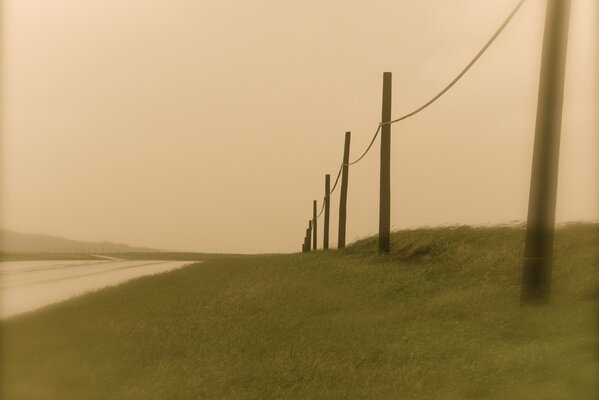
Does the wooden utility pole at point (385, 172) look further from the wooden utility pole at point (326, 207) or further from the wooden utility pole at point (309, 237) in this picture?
the wooden utility pole at point (309, 237)

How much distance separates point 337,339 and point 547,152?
3.91m

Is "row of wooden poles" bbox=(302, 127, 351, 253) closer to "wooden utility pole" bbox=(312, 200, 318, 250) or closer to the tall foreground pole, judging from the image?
"wooden utility pole" bbox=(312, 200, 318, 250)

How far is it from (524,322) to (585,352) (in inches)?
68.7

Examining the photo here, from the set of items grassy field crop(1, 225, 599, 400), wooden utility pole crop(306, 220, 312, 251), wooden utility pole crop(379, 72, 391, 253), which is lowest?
grassy field crop(1, 225, 599, 400)

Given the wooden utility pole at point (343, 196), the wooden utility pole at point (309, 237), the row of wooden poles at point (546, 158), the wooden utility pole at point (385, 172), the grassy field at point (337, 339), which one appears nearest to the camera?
the grassy field at point (337, 339)

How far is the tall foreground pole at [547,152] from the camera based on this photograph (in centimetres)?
1070

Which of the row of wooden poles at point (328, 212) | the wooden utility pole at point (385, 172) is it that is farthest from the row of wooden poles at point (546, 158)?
the row of wooden poles at point (328, 212)

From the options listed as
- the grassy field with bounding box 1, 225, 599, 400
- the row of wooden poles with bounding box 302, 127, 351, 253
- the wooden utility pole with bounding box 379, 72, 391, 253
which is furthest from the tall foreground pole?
the row of wooden poles with bounding box 302, 127, 351, 253

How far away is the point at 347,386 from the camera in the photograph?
7.49m

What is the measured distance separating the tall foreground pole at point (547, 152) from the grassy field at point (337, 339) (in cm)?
61

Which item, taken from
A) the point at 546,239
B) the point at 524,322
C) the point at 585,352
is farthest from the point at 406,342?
the point at 546,239

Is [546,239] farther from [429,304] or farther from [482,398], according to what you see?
[482,398]

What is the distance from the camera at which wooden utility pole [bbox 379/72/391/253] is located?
22.5 metres

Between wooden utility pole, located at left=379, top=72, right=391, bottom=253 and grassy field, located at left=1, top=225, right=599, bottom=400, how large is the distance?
6335mm
